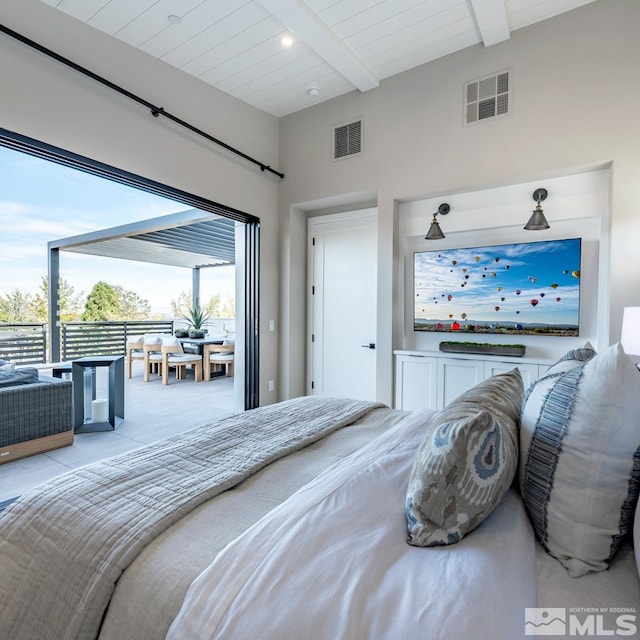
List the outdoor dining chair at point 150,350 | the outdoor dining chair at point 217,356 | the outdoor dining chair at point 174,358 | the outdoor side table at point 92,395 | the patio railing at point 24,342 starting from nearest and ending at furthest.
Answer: the outdoor side table at point 92,395
the patio railing at point 24,342
the outdoor dining chair at point 174,358
the outdoor dining chair at point 150,350
the outdoor dining chair at point 217,356

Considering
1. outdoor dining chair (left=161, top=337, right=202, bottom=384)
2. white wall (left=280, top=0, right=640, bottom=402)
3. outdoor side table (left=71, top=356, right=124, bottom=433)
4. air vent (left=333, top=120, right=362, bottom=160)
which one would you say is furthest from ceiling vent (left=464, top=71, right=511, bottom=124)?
outdoor dining chair (left=161, top=337, right=202, bottom=384)

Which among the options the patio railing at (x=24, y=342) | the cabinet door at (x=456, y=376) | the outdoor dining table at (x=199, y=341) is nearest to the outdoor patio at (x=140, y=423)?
the outdoor dining table at (x=199, y=341)

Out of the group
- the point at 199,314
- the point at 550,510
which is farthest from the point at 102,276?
the point at 550,510

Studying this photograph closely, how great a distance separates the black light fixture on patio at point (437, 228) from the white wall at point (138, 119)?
175 cm

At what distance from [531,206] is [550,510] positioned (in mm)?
3007

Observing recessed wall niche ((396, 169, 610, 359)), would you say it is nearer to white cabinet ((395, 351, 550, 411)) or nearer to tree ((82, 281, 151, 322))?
white cabinet ((395, 351, 550, 411))

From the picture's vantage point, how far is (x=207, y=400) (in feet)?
17.0

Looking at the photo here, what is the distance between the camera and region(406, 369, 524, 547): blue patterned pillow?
828 mm

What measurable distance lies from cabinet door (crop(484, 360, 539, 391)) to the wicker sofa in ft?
12.1

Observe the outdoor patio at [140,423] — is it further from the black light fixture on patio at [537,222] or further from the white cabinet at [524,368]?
the black light fixture on patio at [537,222]

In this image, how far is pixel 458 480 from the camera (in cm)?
83

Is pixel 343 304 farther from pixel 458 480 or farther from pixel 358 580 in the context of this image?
pixel 358 580

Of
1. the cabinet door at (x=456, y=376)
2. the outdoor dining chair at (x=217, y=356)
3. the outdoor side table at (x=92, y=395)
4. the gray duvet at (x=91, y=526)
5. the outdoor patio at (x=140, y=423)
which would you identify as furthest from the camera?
the outdoor dining chair at (x=217, y=356)

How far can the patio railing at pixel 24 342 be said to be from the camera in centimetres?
532
